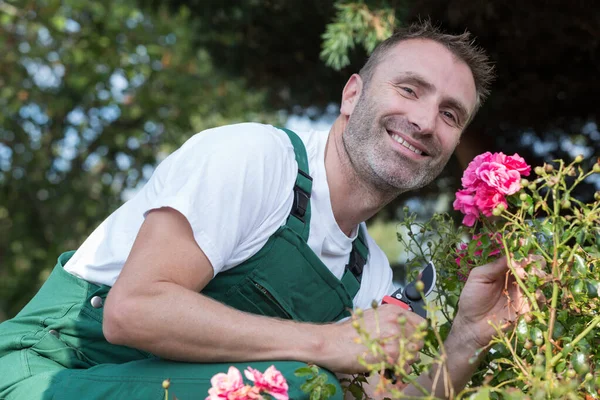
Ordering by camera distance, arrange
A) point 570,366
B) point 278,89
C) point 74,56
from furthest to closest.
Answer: point 74,56 < point 278,89 < point 570,366

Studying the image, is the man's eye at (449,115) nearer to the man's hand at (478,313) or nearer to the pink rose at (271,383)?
the man's hand at (478,313)

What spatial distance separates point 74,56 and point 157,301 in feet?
27.3

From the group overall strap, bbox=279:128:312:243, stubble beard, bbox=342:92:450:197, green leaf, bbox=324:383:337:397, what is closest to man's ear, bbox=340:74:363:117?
stubble beard, bbox=342:92:450:197

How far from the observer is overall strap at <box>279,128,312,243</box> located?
218cm

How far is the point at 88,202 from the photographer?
1003 cm

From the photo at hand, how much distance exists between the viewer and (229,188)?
6.52 feet

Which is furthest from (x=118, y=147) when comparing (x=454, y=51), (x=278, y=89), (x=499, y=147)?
(x=454, y=51)

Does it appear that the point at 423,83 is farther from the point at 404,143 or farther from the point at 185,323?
the point at 185,323

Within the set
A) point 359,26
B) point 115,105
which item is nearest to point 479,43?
point 359,26

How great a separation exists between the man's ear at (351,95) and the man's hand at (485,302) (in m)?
0.83

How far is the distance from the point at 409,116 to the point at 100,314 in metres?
1.08

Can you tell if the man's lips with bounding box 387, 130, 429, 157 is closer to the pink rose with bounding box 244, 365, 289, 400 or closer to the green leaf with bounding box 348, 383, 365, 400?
the green leaf with bounding box 348, 383, 365, 400

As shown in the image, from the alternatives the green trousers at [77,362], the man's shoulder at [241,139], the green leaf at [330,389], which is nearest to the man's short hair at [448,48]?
the man's shoulder at [241,139]

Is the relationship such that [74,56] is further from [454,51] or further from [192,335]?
[192,335]
